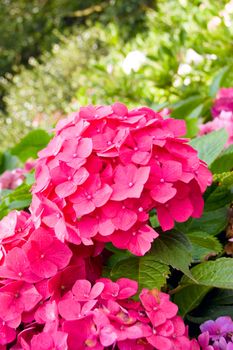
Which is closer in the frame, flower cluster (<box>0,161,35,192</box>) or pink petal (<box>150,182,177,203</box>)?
pink petal (<box>150,182,177,203</box>)

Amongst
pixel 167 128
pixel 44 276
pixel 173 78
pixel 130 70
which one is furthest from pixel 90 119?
pixel 130 70

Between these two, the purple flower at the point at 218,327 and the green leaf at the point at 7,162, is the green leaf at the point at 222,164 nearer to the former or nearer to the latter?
the purple flower at the point at 218,327

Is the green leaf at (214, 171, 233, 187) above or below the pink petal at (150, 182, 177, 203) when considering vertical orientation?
below

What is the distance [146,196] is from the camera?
1006mm

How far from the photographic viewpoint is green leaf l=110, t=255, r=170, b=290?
1006mm

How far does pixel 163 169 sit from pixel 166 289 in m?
→ 0.26

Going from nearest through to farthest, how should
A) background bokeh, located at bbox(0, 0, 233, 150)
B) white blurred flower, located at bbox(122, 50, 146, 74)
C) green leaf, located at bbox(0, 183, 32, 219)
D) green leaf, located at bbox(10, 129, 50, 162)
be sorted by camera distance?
green leaf, located at bbox(0, 183, 32, 219), green leaf, located at bbox(10, 129, 50, 162), background bokeh, located at bbox(0, 0, 233, 150), white blurred flower, located at bbox(122, 50, 146, 74)

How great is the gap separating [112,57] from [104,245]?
3.64 metres

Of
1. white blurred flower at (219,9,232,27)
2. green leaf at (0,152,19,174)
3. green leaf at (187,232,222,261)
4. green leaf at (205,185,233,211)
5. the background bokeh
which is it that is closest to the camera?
green leaf at (187,232,222,261)

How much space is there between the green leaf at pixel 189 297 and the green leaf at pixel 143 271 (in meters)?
0.12

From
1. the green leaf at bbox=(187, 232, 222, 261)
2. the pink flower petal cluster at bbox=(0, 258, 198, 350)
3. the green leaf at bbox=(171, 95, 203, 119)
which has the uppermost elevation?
the pink flower petal cluster at bbox=(0, 258, 198, 350)

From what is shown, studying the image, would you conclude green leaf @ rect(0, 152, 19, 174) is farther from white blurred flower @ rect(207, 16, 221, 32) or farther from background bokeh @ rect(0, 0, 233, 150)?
white blurred flower @ rect(207, 16, 221, 32)

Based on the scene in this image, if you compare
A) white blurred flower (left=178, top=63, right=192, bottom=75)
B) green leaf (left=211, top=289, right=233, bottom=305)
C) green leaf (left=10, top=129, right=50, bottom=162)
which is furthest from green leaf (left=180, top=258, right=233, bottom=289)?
white blurred flower (left=178, top=63, right=192, bottom=75)

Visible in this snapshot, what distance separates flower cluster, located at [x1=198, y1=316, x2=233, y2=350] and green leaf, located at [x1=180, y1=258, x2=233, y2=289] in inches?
3.1
